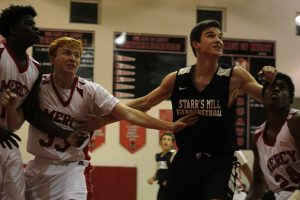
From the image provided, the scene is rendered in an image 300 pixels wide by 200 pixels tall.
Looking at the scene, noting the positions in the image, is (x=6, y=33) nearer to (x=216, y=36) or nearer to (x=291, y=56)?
(x=216, y=36)

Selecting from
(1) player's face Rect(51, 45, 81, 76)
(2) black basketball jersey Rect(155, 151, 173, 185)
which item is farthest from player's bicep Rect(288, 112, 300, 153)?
(2) black basketball jersey Rect(155, 151, 173, 185)

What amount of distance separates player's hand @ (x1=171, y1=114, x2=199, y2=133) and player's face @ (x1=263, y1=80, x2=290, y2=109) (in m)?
0.62

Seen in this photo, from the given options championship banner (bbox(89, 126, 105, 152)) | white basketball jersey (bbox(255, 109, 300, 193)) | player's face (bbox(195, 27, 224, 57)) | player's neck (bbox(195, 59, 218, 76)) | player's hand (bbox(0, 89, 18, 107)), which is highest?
player's face (bbox(195, 27, 224, 57))

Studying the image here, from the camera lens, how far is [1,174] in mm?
4391

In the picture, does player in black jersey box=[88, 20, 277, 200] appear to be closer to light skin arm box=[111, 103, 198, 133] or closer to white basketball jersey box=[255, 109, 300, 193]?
light skin arm box=[111, 103, 198, 133]

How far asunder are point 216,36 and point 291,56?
26.7 ft

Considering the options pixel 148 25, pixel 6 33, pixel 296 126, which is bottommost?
pixel 296 126

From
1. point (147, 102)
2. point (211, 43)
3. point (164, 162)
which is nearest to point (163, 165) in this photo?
point (164, 162)

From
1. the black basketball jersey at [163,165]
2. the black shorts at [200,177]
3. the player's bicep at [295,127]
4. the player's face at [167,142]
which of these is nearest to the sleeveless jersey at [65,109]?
the black shorts at [200,177]

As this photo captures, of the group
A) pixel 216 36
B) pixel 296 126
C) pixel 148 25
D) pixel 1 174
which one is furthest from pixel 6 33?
pixel 148 25

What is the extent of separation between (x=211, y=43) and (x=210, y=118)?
0.71 metres

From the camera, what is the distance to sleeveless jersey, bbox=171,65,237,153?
4.60m

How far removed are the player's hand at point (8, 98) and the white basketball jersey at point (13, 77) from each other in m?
0.11

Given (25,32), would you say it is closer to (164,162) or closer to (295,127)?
(295,127)
